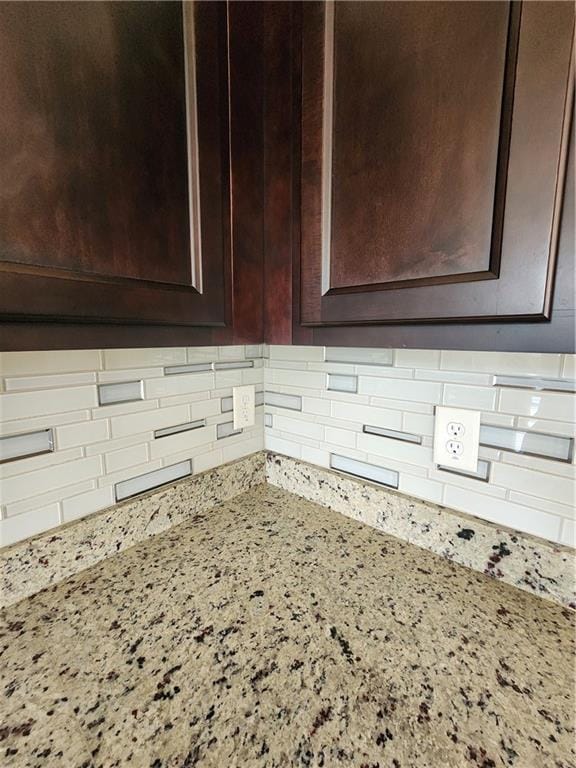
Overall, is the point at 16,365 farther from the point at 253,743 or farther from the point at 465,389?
the point at 465,389

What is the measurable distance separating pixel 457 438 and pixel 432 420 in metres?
0.06

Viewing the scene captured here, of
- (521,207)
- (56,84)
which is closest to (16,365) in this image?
(56,84)

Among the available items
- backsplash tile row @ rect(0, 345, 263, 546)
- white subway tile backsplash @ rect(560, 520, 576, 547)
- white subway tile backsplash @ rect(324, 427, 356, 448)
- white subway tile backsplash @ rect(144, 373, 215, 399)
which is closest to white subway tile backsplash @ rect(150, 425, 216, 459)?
backsplash tile row @ rect(0, 345, 263, 546)

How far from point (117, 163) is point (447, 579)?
893mm

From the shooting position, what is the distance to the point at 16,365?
0.58m

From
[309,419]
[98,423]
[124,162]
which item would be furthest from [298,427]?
[124,162]

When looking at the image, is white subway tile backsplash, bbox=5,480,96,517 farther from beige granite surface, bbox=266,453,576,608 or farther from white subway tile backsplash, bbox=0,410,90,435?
beige granite surface, bbox=266,453,576,608

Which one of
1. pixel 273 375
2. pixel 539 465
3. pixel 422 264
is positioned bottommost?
pixel 539 465

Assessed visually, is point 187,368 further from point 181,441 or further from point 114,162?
point 114,162

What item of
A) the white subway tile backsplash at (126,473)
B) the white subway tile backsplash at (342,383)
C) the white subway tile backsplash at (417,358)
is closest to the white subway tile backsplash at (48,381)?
the white subway tile backsplash at (126,473)

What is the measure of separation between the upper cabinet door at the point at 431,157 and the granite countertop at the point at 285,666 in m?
0.50

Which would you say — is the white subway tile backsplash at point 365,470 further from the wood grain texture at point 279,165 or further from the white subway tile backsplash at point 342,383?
the wood grain texture at point 279,165

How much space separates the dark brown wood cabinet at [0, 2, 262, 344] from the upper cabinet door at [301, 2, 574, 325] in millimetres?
139

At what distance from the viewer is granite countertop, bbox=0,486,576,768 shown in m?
0.38
